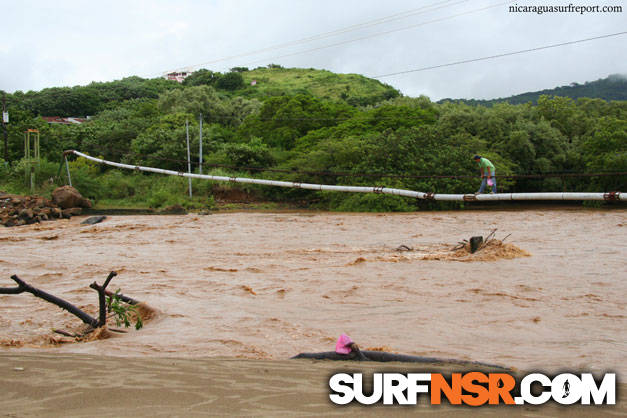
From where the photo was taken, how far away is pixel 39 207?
89.2 ft

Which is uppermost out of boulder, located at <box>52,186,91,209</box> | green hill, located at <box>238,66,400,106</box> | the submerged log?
green hill, located at <box>238,66,400,106</box>

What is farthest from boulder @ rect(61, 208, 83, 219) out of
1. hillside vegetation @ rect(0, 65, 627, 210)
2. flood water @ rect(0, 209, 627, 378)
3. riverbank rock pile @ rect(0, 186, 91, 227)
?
flood water @ rect(0, 209, 627, 378)

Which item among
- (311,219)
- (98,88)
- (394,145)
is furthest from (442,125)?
(98,88)

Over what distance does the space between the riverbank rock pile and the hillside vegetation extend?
4.26m

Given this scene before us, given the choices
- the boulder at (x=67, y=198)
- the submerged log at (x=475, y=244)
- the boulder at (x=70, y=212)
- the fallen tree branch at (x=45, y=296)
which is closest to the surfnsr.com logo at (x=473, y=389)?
the fallen tree branch at (x=45, y=296)

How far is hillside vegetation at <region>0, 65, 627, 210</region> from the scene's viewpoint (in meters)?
29.2

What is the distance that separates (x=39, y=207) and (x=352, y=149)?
17559 mm

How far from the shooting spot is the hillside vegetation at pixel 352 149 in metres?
29.2

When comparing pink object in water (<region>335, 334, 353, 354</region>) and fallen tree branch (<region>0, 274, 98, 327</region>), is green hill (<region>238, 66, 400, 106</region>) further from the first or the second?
pink object in water (<region>335, 334, 353, 354</region>)

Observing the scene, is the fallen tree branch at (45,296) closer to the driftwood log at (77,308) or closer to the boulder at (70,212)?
the driftwood log at (77,308)

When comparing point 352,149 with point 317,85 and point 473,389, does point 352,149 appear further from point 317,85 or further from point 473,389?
point 317,85

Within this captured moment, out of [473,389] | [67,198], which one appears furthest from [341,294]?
[67,198]

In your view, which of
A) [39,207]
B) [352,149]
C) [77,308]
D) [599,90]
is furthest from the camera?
[599,90]

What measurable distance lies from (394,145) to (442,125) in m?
5.37
